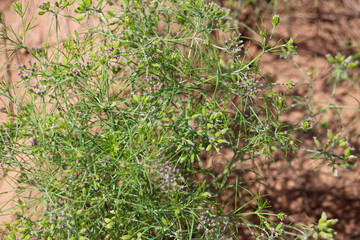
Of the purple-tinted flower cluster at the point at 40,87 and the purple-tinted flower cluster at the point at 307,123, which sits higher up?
the purple-tinted flower cluster at the point at 40,87

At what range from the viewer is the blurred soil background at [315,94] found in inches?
68.9

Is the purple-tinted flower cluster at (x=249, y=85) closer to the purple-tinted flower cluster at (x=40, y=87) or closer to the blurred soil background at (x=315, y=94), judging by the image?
the blurred soil background at (x=315, y=94)

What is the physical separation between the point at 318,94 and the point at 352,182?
1.84ft

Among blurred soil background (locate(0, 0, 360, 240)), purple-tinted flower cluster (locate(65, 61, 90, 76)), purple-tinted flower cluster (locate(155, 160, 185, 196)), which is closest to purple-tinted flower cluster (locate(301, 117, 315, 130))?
blurred soil background (locate(0, 0, 360, 240))

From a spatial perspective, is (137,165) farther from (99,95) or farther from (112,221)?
(99,95)

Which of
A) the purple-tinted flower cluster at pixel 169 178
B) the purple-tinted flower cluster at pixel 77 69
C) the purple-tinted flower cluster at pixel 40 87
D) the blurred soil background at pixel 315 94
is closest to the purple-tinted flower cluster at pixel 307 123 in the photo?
the blurred soil background at pixel 315 94

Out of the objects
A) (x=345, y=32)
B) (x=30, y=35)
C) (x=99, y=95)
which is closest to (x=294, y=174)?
(x=345, y=32)

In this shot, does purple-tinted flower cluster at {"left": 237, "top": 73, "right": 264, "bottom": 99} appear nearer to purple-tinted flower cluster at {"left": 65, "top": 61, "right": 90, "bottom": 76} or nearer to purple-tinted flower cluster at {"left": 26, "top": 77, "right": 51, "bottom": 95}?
purple-tinted flower cluster at {"left": 65, "top": 61, "right": 90, "bottom": 76}

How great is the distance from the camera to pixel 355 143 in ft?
5.67

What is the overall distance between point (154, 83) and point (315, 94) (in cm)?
101

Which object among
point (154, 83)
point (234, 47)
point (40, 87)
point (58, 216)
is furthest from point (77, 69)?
point (234, 47)

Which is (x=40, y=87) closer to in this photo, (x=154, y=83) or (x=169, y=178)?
(x=154, y=83)

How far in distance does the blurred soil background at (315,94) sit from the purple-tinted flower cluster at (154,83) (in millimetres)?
696

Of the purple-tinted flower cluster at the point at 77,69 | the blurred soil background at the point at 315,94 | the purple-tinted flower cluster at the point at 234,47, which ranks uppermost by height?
the purple-tinted flower cluster at the point at 77,69
